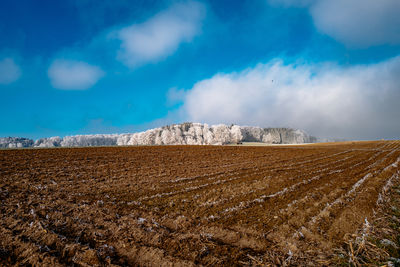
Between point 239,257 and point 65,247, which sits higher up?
point 65,247

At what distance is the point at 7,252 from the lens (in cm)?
398

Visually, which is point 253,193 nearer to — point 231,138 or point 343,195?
point 343,195

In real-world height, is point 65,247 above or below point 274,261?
above

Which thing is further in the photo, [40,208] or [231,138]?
[231,138]

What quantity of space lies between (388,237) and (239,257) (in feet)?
12.0

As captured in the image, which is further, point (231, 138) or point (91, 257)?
point (231, 138)

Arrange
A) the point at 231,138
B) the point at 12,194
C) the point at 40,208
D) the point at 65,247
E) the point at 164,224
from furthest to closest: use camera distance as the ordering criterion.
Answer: the point at 231,138, the point at 12,194, the point at 40,208, the point at 164,224, the point at 65,247

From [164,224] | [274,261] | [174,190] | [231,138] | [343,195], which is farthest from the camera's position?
[231,138]

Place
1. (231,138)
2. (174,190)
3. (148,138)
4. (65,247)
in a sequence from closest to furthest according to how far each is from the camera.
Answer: (65,247) < (174,190) < (148,138) < (231,138)

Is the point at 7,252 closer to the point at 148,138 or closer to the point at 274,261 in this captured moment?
the point at 274,261

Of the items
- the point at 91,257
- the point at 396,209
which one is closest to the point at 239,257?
the point at 91,257

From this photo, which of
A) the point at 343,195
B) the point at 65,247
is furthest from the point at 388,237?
the point at 65,247

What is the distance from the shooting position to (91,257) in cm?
383

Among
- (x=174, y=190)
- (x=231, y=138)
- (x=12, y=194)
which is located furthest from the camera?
(x=231, y=138)
